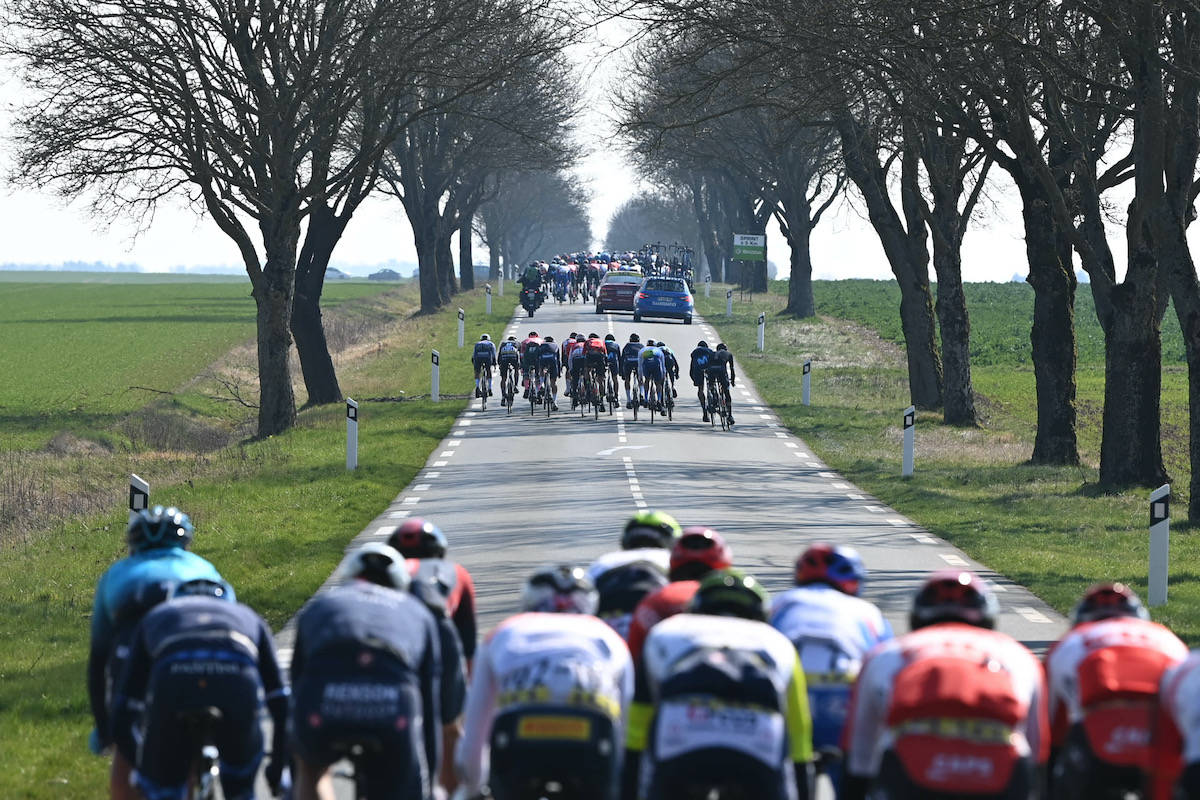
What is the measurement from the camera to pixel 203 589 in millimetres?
7062

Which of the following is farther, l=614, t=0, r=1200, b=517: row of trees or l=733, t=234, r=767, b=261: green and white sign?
l=733, t=234, r=767, b=261: green and white sign

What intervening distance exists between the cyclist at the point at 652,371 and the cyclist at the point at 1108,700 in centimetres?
2689

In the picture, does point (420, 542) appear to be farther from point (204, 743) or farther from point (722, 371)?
point (722, 371)

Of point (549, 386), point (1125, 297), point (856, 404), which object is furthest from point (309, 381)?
point (1125, 297)

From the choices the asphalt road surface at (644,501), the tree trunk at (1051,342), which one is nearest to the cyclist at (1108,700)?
the asphalt road surface at (644,501)

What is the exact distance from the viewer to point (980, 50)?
2125 centimetres

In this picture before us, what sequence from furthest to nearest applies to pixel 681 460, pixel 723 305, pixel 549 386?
pixel 723 305, pixel 549 386, pixel 681 460

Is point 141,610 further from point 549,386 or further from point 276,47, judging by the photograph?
point 549,386

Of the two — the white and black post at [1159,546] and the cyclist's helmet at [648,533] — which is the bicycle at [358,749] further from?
the white and black post at [1159,546]

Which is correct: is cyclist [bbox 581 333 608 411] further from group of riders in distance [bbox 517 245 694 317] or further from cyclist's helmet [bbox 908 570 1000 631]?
cyclist's helmet [bbox 908 570 1000 631]

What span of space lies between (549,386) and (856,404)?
7884 millimetres

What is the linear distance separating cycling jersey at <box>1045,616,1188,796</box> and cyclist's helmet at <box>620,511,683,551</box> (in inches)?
90.5

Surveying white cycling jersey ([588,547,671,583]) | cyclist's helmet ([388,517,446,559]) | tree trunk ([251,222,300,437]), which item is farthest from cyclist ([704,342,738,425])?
white cycling jersey ([588,547,671,583])

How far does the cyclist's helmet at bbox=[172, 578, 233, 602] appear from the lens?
705 centimetres
